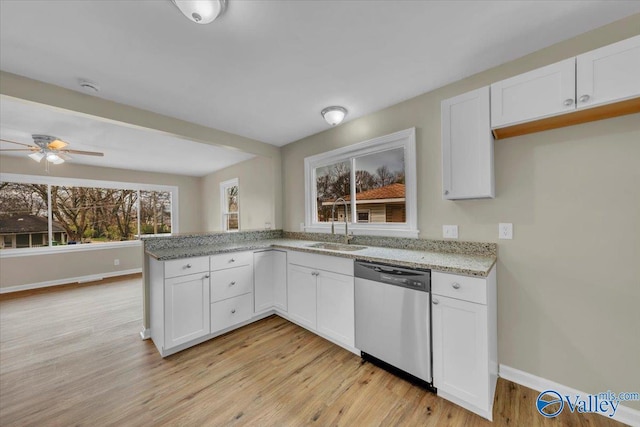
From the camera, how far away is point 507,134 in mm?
1775

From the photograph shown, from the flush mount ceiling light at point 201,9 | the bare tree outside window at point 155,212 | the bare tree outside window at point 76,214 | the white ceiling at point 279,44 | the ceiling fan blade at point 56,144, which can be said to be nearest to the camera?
the flush mount ceiling light at point 201,9

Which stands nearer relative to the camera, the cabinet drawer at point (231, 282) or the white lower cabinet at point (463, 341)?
the white lower cabinet at point (463, 341)

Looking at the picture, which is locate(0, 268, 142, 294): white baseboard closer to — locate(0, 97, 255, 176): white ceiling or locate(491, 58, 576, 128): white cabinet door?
locate(0, 97, 255, 176): white ceiling

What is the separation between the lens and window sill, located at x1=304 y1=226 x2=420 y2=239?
2377mm

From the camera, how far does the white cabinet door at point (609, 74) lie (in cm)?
124

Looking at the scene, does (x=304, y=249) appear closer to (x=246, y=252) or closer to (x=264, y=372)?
(x=246, y=252)

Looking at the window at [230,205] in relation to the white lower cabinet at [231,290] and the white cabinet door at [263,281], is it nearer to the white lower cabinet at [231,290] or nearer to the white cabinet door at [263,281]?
the white cabinet door at [263,281]

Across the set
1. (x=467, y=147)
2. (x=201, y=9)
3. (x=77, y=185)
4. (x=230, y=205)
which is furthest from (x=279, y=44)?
(x=77, y=185)

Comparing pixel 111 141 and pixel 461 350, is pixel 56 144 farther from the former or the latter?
pixel 461 350

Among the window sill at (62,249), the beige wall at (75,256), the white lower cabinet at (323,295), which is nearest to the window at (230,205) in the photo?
the beige wall at (75,256)

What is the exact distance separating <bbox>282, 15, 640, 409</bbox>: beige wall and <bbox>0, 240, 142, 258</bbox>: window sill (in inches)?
258

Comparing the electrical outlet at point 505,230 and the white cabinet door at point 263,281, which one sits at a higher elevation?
the electrical outlet at point 505,230

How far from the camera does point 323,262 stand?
2363mm

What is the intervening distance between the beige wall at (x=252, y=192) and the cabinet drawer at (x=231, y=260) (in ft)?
3.58
